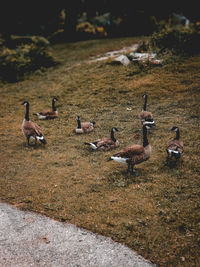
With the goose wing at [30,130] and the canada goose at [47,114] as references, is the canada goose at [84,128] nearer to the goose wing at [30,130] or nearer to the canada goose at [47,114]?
the goose wing at [30,130]

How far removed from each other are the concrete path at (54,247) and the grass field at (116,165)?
0.99 feet

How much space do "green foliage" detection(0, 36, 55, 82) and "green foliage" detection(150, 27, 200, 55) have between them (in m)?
10.1

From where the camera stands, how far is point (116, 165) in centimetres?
1149

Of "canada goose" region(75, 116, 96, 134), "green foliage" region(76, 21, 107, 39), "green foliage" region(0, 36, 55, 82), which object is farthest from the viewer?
"green foliage" region(76, 21, 107, 39)

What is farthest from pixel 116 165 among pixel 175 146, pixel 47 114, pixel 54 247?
pixel 47 114

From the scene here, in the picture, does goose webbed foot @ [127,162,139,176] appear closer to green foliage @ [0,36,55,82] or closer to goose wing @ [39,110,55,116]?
goose wing @ [39,110,55,116]

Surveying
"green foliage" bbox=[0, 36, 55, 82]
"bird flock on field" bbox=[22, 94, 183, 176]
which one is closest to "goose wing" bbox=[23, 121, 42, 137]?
"bird flock on field" bbox=[22, 94, 183, 176]

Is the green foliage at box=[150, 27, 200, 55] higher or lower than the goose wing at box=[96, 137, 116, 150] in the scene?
higher

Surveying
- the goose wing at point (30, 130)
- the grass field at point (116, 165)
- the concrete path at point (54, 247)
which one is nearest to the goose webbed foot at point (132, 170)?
the grass field at point (116, 165)

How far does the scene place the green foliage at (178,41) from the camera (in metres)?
23.8

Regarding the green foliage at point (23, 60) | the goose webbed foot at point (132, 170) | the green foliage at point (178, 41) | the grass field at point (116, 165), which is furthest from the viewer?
the green foliage at point (23, 60)

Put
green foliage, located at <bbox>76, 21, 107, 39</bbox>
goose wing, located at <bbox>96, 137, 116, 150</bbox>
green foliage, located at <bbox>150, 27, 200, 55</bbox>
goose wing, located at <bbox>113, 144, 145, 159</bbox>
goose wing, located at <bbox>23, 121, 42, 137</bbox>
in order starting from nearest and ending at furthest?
goose wing, located at <bbox>113, 144, 145, 159</bbox>, goose wing, located at <bbox>96, 137, 116, 150</bbox>, goose wing, located at <bbox>23, 121, 42, 137</bbox>, green foliage, located at <bbox>150, 27, 200, 55</bbox>, green foliage, located at <bbox>76, 21, 107, 39</bbox>

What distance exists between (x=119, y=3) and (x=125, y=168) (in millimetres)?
32022

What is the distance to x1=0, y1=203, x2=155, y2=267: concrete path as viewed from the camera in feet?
23.1
